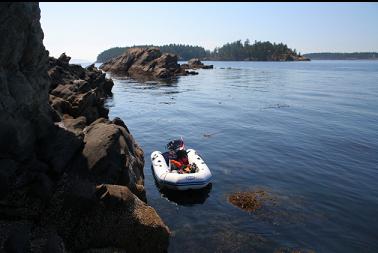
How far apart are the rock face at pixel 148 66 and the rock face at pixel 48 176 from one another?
77.6m

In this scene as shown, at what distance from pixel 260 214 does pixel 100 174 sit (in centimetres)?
758

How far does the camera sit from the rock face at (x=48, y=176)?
10.7 meters

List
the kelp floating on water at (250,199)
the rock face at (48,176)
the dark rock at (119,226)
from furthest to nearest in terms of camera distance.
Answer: the kelp floating on water at (250,199), the dark rock at (119,226), the rock face at (48,176)

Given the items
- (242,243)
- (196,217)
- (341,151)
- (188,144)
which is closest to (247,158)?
(188,144)

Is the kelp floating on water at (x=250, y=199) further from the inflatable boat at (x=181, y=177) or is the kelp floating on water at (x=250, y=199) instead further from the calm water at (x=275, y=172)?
the inflatable boat at (x=181, y=177)

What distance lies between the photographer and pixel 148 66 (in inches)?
4102

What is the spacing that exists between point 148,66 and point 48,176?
94283 mm

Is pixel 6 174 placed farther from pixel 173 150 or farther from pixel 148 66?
pixel 148 66

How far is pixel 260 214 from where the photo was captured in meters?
16.2

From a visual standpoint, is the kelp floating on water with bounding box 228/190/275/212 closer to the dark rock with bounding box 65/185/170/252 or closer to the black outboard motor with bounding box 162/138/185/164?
the black outboard motor with bounding box 162/138/185/164

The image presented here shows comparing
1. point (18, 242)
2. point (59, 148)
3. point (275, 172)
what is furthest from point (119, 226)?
point (275, 172)

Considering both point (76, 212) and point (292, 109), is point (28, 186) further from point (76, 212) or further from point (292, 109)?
point (292, 109)

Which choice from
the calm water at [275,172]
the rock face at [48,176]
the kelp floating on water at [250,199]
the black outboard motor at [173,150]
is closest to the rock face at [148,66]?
the calm water at [275,172]

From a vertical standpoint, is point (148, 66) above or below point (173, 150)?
below
